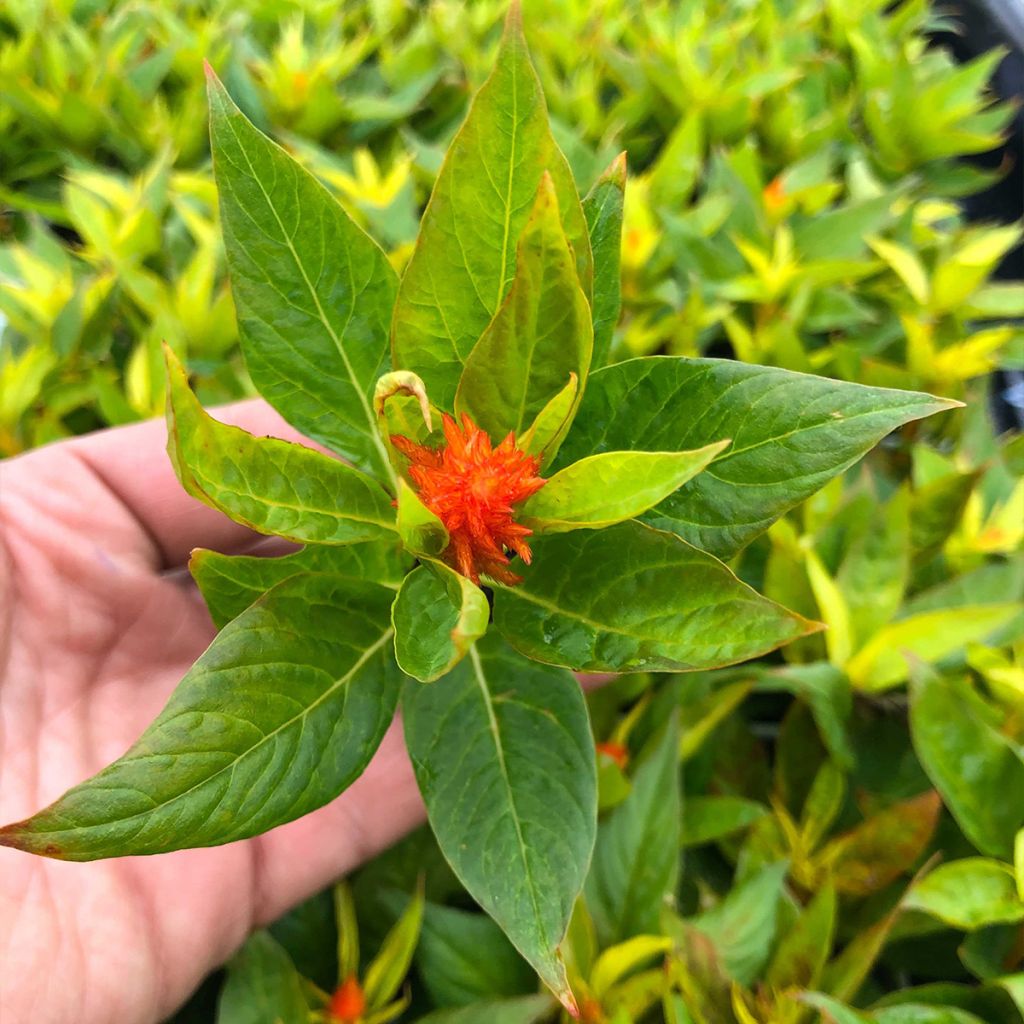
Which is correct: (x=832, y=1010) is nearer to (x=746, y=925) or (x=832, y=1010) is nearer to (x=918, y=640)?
(x=746, y=925)

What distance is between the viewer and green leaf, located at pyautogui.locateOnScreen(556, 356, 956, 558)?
57cm

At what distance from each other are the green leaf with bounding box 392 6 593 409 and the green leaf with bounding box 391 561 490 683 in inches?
6.4

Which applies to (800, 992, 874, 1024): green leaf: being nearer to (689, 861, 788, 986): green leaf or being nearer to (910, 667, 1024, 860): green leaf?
(689, 861, 788, 986): green leaf

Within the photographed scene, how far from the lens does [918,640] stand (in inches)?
39.6

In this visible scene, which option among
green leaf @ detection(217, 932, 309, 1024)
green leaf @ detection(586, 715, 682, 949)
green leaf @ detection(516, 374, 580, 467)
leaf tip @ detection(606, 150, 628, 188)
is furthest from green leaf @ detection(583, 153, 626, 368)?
green leaf @ detection(217, 932, 309, 1024)

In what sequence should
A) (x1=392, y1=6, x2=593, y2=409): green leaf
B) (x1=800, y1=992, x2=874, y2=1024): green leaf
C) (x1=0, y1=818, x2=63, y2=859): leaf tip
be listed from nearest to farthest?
(x1=0, y1=818, x2=63, y2=859): leaf tip < (x1=392, y1=6, x2=593, y2=409): green leaf < (x1=800, y1=992, x2=874, y2=1024): green leaf

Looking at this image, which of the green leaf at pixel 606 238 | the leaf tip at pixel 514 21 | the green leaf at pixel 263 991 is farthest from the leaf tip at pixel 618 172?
the green leaf at pixel 263 991

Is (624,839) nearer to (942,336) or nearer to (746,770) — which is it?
(746,770)

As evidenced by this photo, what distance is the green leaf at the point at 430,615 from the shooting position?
524 mm

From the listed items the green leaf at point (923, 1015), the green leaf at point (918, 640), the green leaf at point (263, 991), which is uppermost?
the green leaf at point (263, 991)

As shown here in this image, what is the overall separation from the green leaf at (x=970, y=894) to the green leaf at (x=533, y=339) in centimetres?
61

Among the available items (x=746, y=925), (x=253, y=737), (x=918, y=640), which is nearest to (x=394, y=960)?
(x=746, y=925)

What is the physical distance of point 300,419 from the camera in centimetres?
73

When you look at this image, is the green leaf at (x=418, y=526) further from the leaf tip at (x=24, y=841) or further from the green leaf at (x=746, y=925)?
the green leaf at (x=746, y=925)
